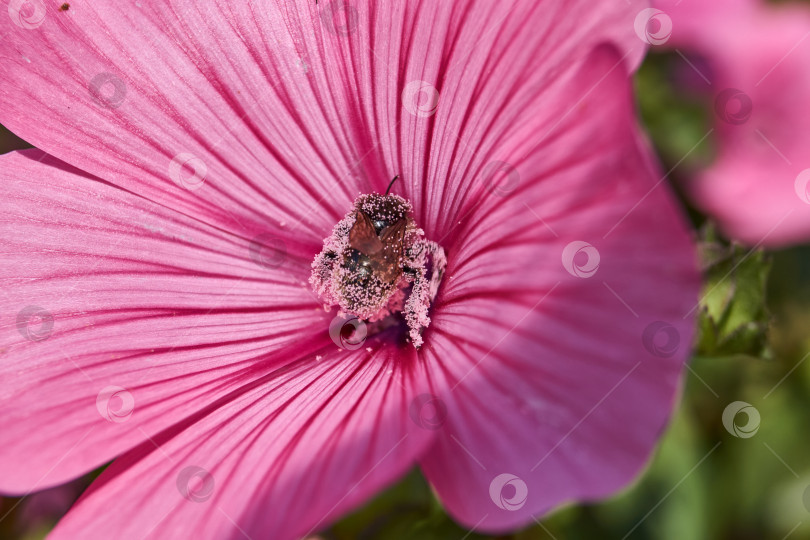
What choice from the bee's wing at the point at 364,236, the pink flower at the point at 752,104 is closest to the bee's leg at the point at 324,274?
the bee's wing at the point at 364,236

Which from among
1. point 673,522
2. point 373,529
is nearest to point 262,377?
point 373,529

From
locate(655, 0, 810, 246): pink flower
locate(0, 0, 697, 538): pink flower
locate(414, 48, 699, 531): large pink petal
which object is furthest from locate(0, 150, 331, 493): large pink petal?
locate(655, 0, 810, 246): pink flower

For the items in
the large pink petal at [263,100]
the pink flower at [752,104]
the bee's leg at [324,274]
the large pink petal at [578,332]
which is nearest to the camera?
the large pink petal at [578,332]

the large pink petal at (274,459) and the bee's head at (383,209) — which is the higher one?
the bee's head at (383,209)

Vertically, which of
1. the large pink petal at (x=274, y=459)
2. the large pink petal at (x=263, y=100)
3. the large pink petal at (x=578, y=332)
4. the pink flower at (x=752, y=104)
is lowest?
the large pink petal at (x=274, y=459)

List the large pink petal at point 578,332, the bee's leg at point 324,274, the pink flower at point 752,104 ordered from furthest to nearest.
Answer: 1. the pink flower at point 752,104
2. the bee's leg at point 324,274
3. the large pink petal at point 578,332

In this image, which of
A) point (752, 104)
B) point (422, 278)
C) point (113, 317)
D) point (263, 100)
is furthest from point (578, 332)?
point (752, 104)

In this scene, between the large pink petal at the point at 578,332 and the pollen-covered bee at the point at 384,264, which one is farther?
the pollen-covered bee at the point at 384,264

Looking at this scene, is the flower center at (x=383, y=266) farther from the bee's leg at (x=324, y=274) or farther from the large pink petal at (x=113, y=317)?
the large pink petal at (x=113, y=317)
